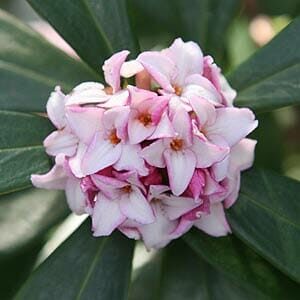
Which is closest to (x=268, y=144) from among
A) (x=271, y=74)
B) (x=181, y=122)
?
(x=271, y=74)

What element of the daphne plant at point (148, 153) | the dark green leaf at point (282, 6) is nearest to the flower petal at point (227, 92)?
the daphne plant at point (148, 153)

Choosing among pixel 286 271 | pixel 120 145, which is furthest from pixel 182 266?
pixel 120 145

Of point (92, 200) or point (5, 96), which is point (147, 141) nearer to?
point (92, 200)

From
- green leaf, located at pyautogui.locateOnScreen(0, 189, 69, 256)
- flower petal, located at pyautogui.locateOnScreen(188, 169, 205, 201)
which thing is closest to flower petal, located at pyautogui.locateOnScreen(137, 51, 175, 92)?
flower petal, located at pyautogui.locateOnScreen(188, 169, 205, 201)

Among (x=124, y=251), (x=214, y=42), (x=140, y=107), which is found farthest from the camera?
(x=214, y=42)

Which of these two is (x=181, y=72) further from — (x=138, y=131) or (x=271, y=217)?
(x=271, y=217)

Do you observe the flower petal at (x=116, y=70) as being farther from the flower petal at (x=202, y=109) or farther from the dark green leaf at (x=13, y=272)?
the dark green leaf at (x=13, y=272)

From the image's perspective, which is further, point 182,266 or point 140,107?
point 182,266
